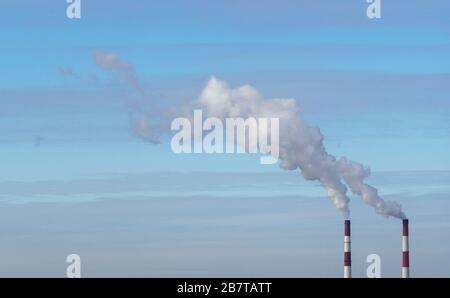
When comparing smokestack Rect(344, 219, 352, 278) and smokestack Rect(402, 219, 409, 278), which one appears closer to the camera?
smokestack Rect(402, 219, 409, 278)

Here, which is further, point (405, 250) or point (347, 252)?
point (347, 252)

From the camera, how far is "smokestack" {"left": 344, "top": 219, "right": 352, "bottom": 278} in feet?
316

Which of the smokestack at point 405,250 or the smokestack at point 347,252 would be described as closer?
the smokestack at point 405,250

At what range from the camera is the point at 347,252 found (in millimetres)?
98562

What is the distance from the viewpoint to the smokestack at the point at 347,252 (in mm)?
96438

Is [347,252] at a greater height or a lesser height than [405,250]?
lesser
